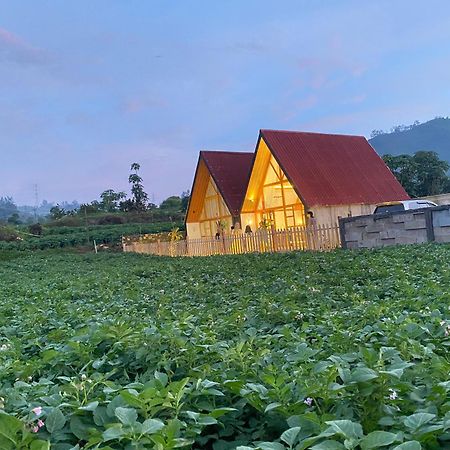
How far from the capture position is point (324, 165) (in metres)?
20.8

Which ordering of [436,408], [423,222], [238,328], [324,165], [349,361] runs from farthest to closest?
[324,165] < [423,222] < [238,328] < [349,361] < [436,408]

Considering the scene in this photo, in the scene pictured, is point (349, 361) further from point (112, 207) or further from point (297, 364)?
point (112, 207)

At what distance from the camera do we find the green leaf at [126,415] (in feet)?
3.94

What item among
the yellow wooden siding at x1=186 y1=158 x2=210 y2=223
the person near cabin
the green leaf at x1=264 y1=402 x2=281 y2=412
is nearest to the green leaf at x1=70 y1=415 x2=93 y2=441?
the green leaf at x1=264 y1=402 x2=281 y2=412

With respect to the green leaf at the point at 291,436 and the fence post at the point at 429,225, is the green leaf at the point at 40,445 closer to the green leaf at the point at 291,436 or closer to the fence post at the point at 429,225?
the green leaf at the point at 291,436

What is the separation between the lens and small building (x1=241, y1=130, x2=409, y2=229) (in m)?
19.1

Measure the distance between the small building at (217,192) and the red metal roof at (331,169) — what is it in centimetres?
365

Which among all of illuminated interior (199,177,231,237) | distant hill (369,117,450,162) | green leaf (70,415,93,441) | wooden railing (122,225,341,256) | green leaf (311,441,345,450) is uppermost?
distant hill (369,117,450,162)

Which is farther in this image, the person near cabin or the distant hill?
the distant hill

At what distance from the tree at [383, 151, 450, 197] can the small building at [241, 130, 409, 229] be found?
10.5 meters

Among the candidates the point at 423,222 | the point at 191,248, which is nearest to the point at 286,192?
the point at 191,248

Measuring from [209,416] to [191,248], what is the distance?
65.7 ft

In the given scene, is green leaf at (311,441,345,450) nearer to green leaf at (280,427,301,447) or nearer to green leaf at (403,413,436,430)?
green leaf at (280,427,301,447)

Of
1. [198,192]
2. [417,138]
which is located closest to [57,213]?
[198,192]
